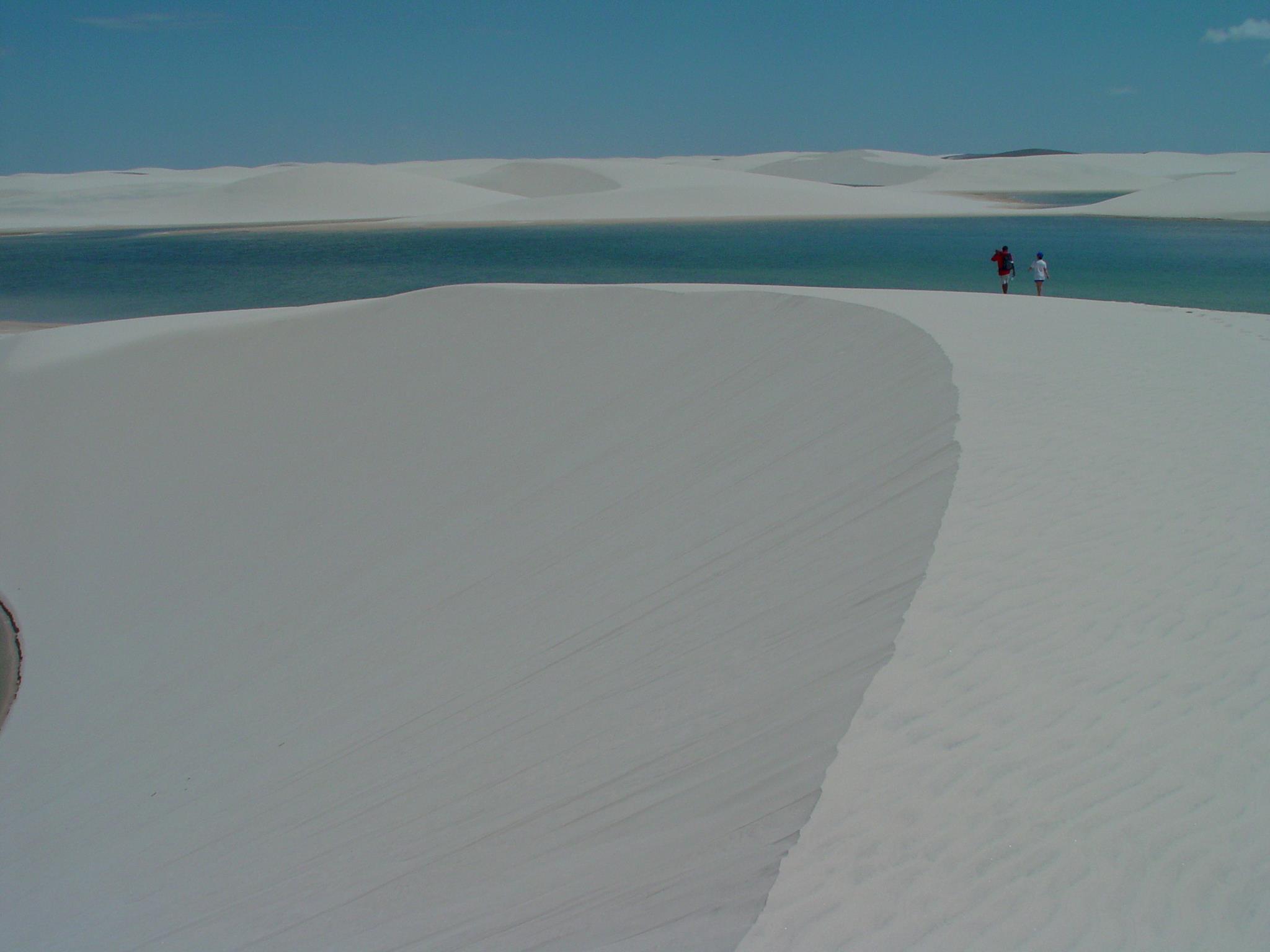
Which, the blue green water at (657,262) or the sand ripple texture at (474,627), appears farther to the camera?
the blue green water at (657,262)

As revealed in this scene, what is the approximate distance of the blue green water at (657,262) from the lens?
24812mm

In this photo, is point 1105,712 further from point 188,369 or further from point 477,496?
point 188,369

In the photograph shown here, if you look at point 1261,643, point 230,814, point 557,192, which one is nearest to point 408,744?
point 230,814

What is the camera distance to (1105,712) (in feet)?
12.1

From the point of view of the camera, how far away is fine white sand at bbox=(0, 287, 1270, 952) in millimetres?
3205

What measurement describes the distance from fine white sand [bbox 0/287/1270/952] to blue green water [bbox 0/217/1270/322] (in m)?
12.3

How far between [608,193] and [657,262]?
4090cm

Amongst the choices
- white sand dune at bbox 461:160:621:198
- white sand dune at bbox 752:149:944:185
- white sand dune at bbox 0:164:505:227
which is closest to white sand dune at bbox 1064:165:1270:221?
white sand dune at bbox 0:164:505:227

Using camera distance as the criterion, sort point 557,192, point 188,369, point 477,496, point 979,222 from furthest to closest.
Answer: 1. point 557,192
2. point 979,222
3. point 188,369
4. point 477,496

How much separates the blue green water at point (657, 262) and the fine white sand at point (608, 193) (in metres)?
9.22

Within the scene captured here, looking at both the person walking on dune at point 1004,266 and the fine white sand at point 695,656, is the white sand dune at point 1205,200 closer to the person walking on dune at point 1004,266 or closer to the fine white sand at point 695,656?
the person walking on dune at point 1004,266

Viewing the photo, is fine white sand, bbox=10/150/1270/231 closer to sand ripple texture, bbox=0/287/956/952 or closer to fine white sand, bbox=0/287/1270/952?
sand ripple texture, bbox=0/287/956/952

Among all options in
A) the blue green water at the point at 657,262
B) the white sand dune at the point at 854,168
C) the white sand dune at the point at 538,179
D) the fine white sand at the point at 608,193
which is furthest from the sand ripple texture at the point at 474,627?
the white sand dune at the point at 854,168

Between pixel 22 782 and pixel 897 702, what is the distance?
5.64 m
